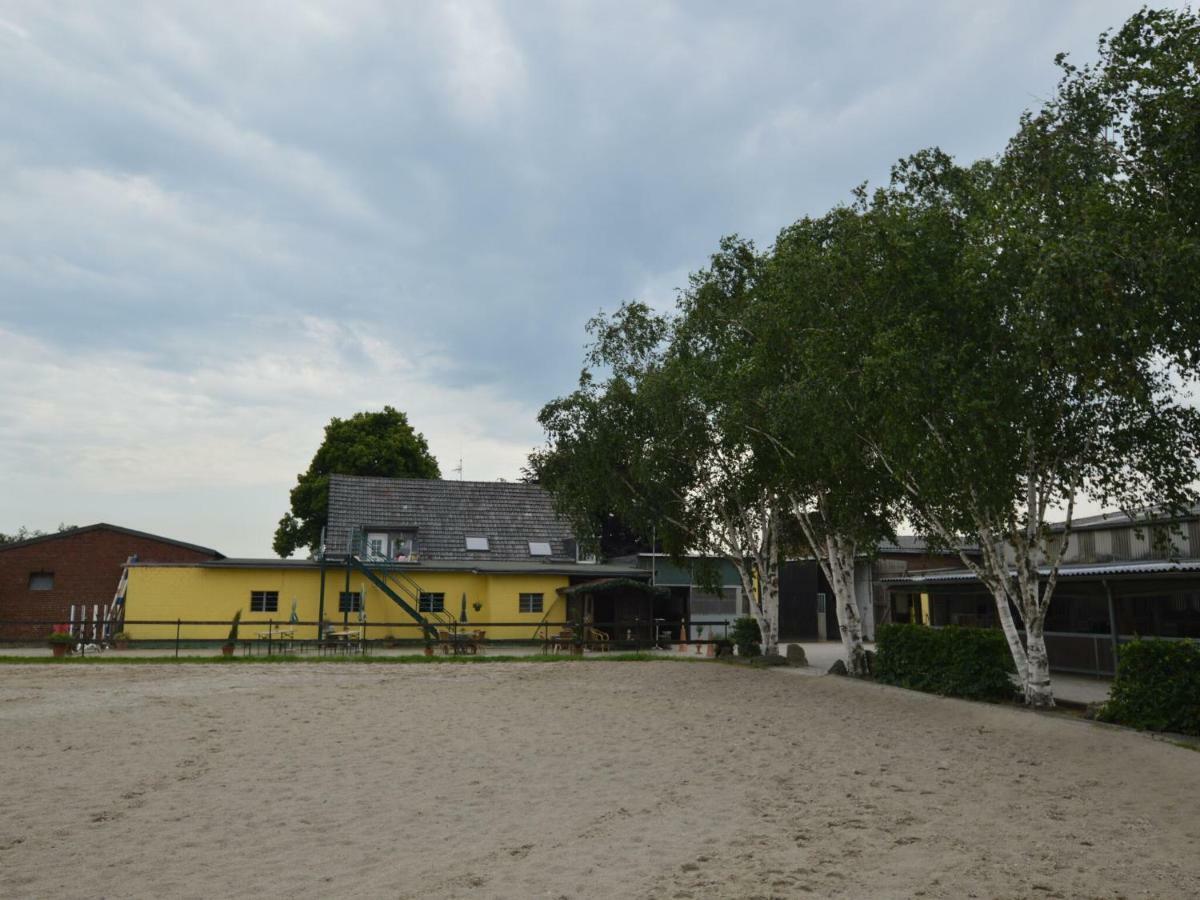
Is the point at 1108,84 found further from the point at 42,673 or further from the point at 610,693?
the point at 42,673

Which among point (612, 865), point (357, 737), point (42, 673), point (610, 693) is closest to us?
point (612, 865)

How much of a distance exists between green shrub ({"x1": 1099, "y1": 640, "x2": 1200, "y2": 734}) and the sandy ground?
1.90ft

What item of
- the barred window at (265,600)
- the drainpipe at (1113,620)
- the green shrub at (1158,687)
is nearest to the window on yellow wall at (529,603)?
the barred window at (265,600)

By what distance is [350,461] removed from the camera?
49969 millimetres

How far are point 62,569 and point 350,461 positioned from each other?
18.4m

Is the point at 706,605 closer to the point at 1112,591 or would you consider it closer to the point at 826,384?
the point at 1112,591

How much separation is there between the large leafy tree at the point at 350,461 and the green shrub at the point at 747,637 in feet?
91.1

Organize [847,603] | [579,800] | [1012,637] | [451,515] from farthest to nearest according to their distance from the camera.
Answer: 1. [451,515]
2. [847,603]
3. [1012,637]
4. [579,800]

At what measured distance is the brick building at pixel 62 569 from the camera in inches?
1262

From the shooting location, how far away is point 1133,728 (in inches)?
528

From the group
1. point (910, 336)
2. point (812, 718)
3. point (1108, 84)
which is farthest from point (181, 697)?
point (1108, 84)

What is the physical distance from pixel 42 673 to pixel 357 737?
41.2 feet

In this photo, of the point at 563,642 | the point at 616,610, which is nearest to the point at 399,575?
the point at 563,642

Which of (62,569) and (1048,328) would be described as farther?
(62,569)
